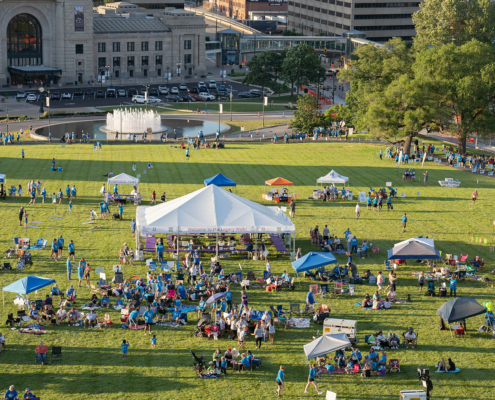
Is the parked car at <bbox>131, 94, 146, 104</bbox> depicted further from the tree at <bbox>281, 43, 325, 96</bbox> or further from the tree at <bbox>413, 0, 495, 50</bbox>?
the tree at <bbox>413, 0, 495, 50</bbox>

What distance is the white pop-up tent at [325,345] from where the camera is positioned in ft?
104

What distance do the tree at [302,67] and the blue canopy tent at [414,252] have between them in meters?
90.6

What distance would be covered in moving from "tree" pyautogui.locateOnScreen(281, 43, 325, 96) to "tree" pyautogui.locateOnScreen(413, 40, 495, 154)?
163ft

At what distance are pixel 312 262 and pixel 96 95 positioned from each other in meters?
96.2

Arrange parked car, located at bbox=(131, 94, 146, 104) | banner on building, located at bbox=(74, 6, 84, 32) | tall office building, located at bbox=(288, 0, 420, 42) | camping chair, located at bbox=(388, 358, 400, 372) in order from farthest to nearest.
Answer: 1. tall office building, located at bbox=(288, 0, 420, 42)
2. banner on building, located at bbox=(74, 6, 84, 32)
3. parked car, located at bbox=(131, 94, 146, 104)
4. camping chair, located at bbox=(388, 358, 400, 372)

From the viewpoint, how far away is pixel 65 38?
142 meters

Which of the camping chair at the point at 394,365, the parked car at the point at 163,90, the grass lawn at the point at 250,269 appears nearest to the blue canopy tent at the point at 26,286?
the grass lawn at the point at 250,269

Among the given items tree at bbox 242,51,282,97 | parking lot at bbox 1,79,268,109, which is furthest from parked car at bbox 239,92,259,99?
tree at bbox 242,51,282,97

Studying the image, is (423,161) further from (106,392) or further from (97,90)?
(97,90)

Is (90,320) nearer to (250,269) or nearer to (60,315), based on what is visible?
(60,315)

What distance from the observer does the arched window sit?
139250mm

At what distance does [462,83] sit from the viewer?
79562 millimetres

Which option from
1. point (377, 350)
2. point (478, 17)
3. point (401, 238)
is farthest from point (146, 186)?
point (478, 17)

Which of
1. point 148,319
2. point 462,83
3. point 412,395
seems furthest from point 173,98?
point 412,395
